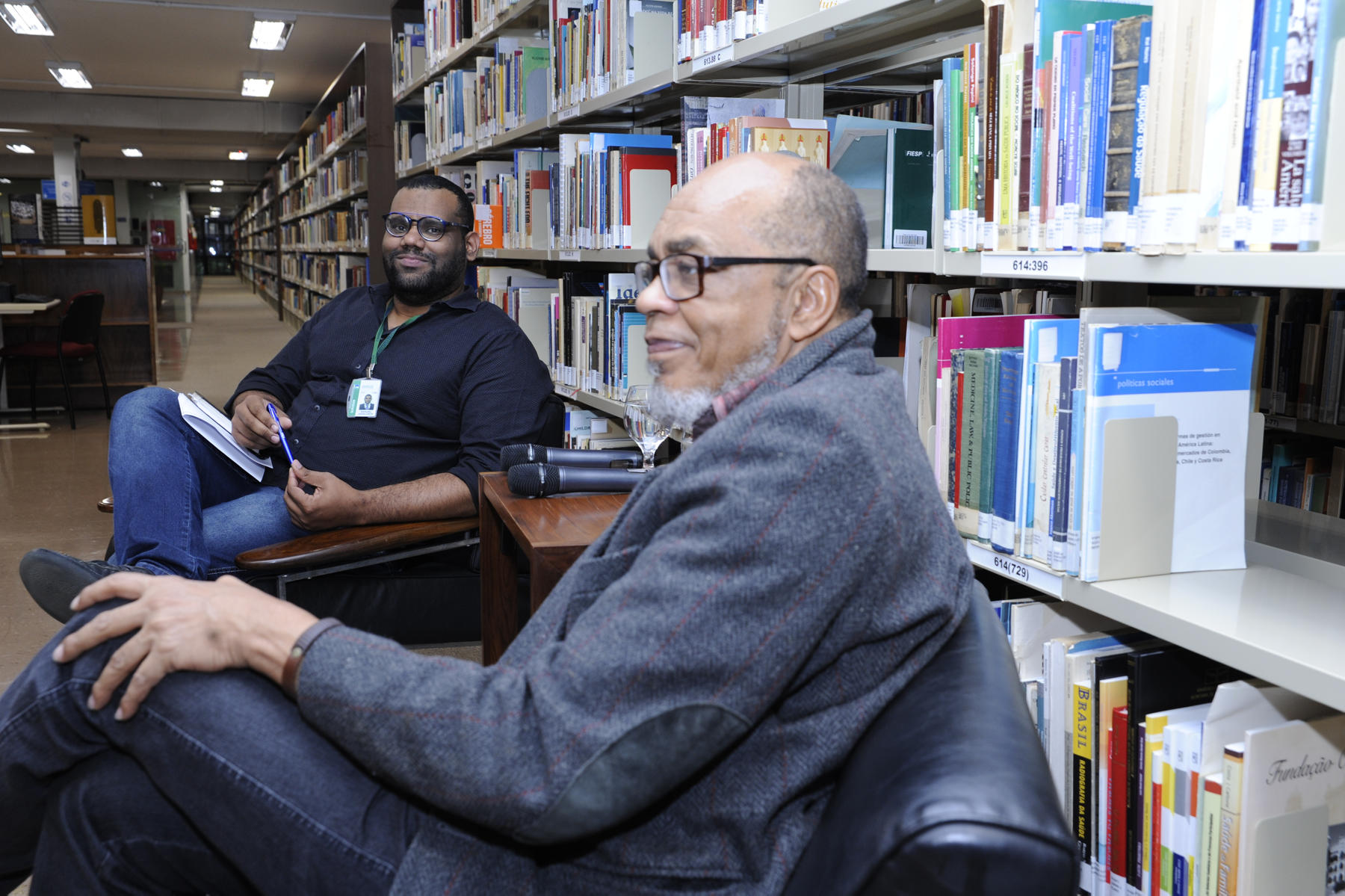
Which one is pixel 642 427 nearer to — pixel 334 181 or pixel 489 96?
pixel 489 96

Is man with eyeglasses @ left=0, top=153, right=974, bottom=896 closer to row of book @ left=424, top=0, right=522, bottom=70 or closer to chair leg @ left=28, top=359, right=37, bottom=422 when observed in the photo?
row of book @ left=424, top=0, right=522, bottom=70

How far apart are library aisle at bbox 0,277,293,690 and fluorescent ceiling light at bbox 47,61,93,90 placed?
300 centimetres

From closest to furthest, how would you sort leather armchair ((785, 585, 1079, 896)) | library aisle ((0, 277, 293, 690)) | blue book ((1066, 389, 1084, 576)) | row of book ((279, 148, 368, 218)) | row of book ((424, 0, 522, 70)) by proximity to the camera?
leather armchair ((785, 585, 1079, 896))
blue book ((1066, 389, 1084, 576))
library aisle ((0, 277, 293, 690))
row of book ((424, 0, 522, 70))
row of book ((279, 148, 368, 218))

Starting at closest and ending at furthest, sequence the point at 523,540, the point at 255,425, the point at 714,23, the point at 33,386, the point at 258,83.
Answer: the point at 523,540 → the point at 714,23 → the point at 255,425 → the point at 33,386 → the point at 258,83

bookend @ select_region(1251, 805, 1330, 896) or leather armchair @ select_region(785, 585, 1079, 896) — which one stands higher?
leather armchair @ select_region(785, 585, 1079, 896)

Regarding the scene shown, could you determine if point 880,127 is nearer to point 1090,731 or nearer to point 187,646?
point 1090,731

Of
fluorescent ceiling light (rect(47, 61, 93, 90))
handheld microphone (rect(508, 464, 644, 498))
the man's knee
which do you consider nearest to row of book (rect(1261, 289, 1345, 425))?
handheld microphone (rect(508, 464, 644, 498))

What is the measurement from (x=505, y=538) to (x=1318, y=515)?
4.99 ft

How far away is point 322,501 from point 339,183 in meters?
6.73

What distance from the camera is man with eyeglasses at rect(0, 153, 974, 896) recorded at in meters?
0.86

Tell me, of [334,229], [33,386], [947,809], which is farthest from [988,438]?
[334,229]

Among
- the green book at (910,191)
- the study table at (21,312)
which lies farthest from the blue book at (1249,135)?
the study table at (21,312)

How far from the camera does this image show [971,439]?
1.56 m

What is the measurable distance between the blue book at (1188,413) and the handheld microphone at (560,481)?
2.91ft
